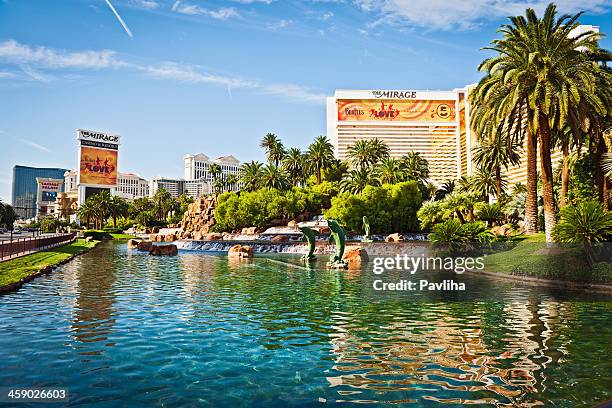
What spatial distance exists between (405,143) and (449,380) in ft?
570

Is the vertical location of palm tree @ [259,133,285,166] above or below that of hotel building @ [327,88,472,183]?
below

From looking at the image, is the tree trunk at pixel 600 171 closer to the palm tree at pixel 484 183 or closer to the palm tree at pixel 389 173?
the palm tree at pixel 484 183

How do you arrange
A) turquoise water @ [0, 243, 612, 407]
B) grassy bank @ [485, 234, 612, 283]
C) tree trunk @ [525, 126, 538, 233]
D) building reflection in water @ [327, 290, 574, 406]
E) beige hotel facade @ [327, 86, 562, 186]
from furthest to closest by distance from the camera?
1. beige hotel facade @ [327, 86, 562, 186]
2. tree trunk @ [525, 126, 538, 233]
3. grassy bank @ [485, 234, 612, 283]
4. building reflection in water @ [327, 290, 574, 406]
5. turquoise water @ [0, 243, 612, 407]

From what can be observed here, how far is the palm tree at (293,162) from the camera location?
98.8 m

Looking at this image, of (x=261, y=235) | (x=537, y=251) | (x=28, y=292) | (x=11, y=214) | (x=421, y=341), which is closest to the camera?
(x=421, y=341)

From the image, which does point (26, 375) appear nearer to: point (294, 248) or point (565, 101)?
point (565, 101)

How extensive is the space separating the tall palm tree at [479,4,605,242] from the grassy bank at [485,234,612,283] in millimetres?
3897

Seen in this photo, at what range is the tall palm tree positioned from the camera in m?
27.1

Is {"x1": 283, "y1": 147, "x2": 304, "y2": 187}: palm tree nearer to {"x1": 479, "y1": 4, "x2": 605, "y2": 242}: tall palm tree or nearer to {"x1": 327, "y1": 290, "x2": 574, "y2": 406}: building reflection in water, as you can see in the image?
{"x1": 479, "y1": 4, "x2": 605, "y2": 242}: tall palm tree

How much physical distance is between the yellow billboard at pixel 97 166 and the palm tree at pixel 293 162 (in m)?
89.7

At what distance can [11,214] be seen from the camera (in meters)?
105

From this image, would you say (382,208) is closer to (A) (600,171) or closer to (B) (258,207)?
(B) (258,207)

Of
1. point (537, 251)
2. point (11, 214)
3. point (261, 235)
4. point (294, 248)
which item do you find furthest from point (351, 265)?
point (11, 214)

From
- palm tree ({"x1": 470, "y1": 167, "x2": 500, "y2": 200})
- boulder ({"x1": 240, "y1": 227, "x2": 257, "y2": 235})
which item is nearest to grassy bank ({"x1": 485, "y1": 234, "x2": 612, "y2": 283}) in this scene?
palm tree ({"x1": 470, "y1": 167, "x2": 500, "y2": 200})
